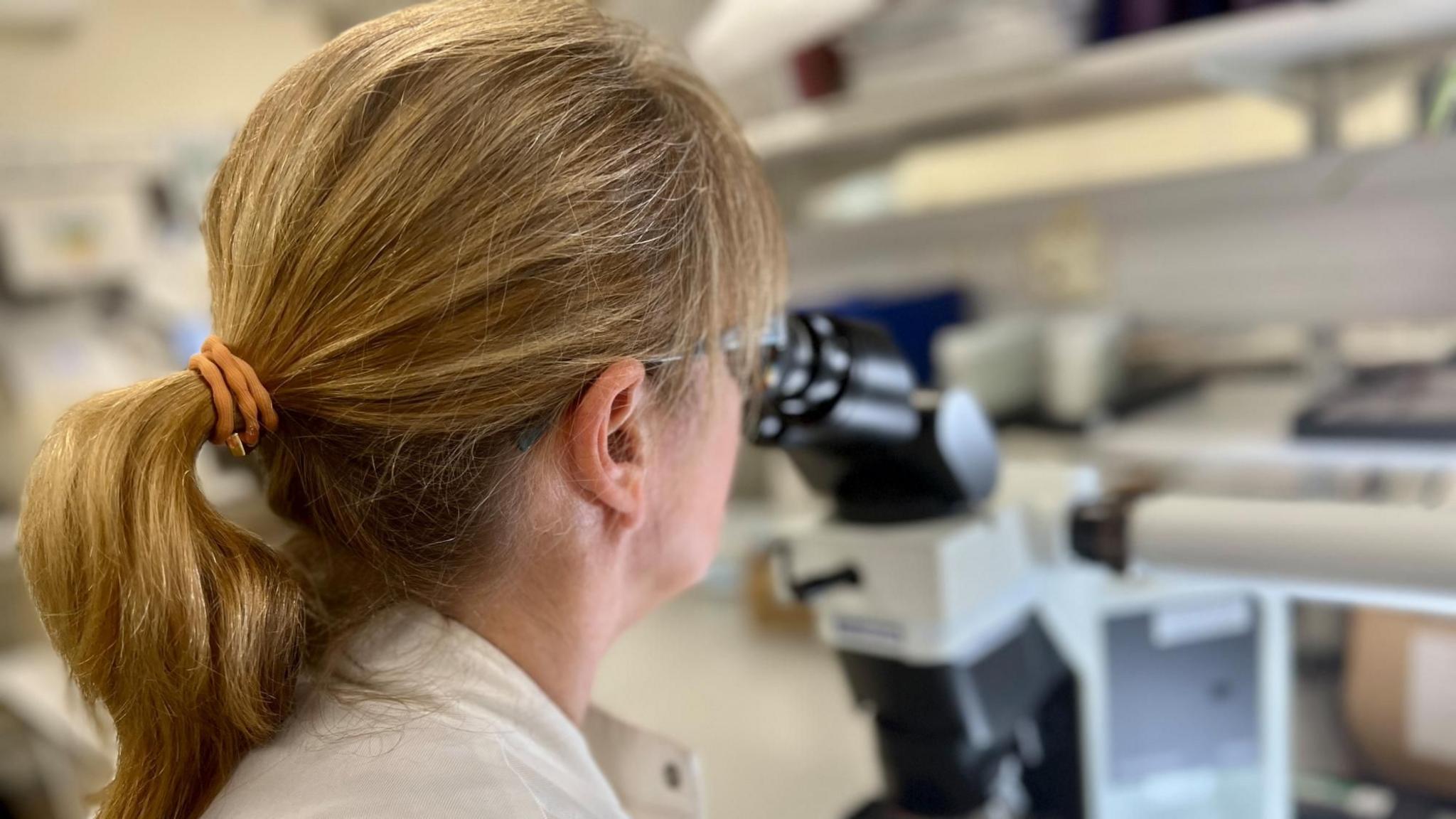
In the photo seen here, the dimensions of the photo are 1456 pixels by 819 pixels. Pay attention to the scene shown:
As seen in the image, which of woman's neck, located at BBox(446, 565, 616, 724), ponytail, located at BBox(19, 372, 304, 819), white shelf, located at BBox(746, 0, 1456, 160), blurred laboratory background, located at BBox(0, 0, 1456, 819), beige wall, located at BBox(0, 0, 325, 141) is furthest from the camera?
beige wall, located at BBox(0, 0, 325, 141)

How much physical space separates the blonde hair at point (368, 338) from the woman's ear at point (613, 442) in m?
0.01

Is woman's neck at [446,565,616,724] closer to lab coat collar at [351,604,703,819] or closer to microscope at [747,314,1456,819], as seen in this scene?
lab coat collar at [351,604,703,819]

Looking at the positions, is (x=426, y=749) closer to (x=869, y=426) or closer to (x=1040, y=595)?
(x=869, y=426)

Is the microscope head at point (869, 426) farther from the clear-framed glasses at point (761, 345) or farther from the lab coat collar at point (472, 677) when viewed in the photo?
the lab coat collar at point (472, 677)

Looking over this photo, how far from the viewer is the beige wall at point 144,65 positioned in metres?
2.58

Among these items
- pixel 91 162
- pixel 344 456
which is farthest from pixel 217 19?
pixel 344 456

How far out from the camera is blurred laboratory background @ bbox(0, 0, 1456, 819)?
86 cm

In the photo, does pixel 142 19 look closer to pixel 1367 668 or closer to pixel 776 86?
pixel 776 86

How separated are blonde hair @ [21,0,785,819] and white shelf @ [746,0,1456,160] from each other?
717mm

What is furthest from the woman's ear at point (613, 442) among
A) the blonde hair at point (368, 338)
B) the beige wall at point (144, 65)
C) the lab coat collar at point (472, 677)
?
the beige wall at point (144, 65)

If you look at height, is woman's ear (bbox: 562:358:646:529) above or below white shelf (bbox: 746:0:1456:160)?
below

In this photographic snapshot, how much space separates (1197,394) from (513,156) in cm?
120

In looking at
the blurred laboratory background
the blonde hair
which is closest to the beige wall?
the blurred laboratory background

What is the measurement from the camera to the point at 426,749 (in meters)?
0.53
